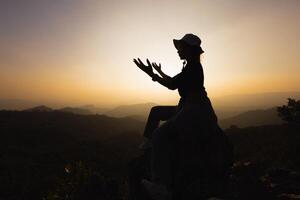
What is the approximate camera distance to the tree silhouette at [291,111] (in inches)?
1162

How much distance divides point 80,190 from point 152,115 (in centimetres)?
867

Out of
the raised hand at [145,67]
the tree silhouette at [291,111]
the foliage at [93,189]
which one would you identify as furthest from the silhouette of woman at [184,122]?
the tree silhouette at [291,111]

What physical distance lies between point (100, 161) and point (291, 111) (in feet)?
84.4

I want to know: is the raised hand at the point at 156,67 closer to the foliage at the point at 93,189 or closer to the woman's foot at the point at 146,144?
the woman's foot at the point at 146,144

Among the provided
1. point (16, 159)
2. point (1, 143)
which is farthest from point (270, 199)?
point (1, 143)

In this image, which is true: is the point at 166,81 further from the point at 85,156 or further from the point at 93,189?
the point at 85,156

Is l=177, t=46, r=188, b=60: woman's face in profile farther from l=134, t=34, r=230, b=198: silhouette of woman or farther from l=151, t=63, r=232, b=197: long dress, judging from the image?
l=151, t=63, r=232, b=197: long dress

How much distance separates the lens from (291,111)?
1174 inches

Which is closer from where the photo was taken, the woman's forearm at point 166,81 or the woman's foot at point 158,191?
the woman's foot at point 158,191

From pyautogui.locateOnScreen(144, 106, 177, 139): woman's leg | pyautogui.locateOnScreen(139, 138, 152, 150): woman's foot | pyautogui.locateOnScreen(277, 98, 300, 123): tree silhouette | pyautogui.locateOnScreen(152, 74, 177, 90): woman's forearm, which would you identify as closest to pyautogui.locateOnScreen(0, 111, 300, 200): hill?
pyautogui.locateOnScreen(139, 138, 152, 150): woman's foot

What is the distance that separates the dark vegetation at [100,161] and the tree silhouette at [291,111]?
0.08m

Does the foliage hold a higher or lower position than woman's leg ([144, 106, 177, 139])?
lower

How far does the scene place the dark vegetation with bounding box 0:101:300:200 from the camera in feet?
48.5

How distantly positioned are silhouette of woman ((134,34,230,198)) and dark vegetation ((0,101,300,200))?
16.7ft
